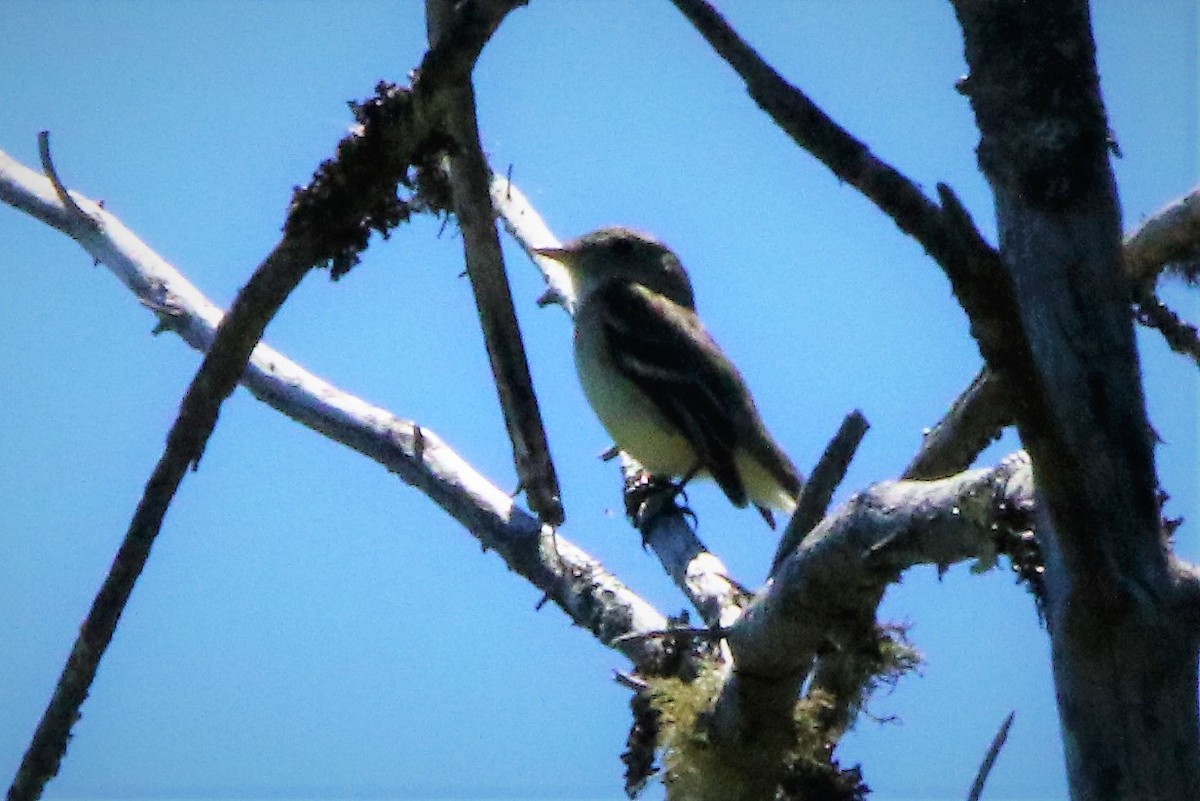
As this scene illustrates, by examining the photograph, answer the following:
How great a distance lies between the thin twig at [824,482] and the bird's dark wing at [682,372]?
13.5 feet

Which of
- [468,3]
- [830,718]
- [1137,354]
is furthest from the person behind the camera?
[830,718]

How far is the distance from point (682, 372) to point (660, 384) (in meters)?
0.34

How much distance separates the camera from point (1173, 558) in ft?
8.89

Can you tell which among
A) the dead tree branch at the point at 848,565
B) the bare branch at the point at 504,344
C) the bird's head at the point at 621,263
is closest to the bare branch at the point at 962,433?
the dead tree branch at the point at 848,565

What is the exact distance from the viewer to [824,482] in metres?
3.46

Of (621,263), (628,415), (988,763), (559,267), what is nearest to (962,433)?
(988,763)

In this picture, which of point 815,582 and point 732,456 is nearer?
point 815,582

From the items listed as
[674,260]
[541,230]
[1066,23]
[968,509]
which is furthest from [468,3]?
[674,260]

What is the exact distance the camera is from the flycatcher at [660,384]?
25.3 ft

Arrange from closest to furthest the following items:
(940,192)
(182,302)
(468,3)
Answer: (940,192) < (468,3) < (182,302)

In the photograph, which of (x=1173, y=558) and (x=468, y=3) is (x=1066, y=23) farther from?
(x=468, y=3)

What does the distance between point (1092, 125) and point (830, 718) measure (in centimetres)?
199

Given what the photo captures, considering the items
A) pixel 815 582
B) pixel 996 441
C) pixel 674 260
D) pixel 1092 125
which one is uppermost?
pixel 674 260

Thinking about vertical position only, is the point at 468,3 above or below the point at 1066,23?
above
